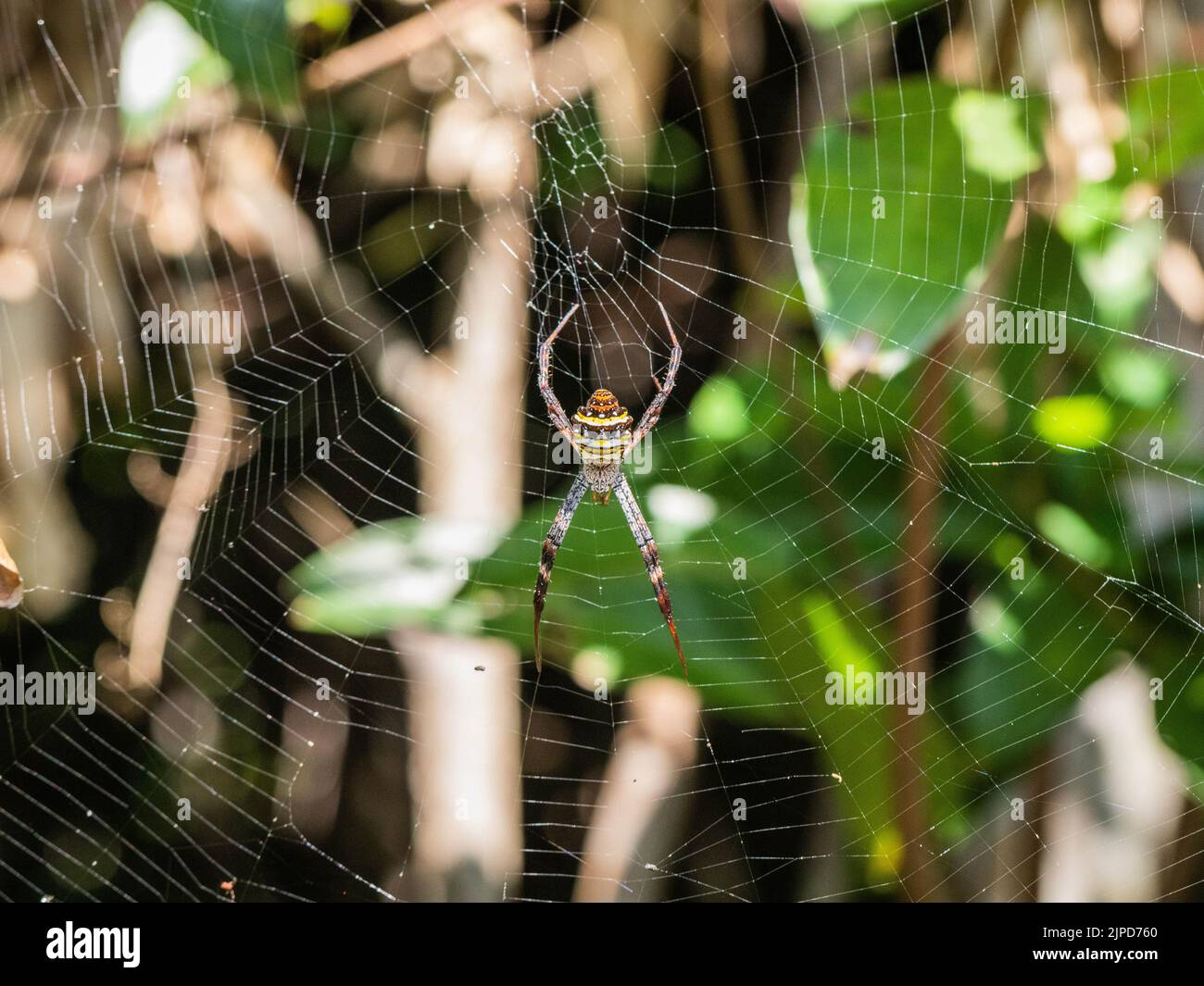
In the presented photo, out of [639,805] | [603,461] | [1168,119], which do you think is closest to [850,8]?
[1168,119]

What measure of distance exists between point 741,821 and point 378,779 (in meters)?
0.62

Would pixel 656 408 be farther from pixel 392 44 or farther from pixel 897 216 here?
pixel 392 44

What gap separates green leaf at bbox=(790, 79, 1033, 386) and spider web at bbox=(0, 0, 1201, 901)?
0.19 metres

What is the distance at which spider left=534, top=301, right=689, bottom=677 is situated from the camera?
4.01 ft

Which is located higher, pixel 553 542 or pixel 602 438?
pixel 602 438

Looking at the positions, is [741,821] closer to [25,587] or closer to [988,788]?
[988,788]

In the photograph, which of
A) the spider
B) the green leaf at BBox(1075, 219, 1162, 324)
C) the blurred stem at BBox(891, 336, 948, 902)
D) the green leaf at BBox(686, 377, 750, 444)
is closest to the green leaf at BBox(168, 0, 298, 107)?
the spider

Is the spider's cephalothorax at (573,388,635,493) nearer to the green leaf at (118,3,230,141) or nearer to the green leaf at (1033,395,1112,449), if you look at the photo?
the green leaf at (1033,395,1112,449)

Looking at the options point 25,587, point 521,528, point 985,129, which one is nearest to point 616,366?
point 521,528

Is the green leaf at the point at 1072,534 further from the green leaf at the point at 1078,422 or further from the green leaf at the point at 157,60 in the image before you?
the green leaf at the point at 157,60

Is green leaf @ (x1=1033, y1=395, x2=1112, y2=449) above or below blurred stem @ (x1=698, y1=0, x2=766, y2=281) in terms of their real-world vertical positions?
below

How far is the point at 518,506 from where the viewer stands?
4.98ft

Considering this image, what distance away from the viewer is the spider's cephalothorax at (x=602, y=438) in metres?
1.22

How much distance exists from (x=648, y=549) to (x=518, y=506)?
0.33 m
